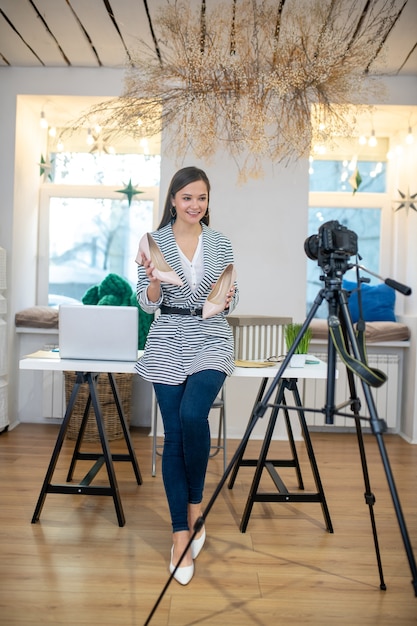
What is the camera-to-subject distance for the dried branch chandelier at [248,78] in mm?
3766

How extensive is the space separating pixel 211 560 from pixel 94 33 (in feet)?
10.1

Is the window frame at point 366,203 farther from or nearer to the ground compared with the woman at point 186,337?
farther from the ground

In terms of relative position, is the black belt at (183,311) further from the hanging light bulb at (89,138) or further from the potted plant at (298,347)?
the hanging light bulb at (89,138)

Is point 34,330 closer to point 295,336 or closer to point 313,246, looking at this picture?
point 295,336

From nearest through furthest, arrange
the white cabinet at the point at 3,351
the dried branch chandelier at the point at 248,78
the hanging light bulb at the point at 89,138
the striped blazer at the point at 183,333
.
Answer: the striped blazer at the point at 183,333 → the dried branch chandelier at the point at 248,78 → the white cabinet at the point at 3,351 → the hanging light bulb at the point at 89,138

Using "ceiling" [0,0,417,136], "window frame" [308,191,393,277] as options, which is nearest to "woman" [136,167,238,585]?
"ceiling" [0,0,417,136]

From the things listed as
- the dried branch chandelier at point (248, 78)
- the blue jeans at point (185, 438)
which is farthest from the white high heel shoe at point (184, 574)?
the dried branch chandelier at point (248, 78)

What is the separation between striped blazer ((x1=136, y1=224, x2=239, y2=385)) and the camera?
251 centimetres

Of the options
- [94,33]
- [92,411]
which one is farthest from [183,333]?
[94,33]

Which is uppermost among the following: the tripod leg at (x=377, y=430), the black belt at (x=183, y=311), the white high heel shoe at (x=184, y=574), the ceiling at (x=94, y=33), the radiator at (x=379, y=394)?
the ceiling at (x=94, y=33)

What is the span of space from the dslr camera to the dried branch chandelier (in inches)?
84.7

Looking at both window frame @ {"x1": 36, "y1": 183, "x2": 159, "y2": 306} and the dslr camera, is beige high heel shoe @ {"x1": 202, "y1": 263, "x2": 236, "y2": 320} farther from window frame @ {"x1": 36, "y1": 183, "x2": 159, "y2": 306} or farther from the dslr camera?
window frame @ {"x1": 36, "y1": 183, "x2": 159, "y2": 306}

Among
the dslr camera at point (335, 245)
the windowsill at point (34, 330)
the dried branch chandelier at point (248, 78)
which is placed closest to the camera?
the dslr camera at point (335, 245)

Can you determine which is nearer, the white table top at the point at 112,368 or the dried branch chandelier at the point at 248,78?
the white table top at the point at 112,368
